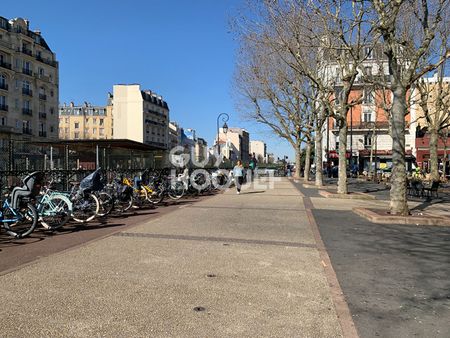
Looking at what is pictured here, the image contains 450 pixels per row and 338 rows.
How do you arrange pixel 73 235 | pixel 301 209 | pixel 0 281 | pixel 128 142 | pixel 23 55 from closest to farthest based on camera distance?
1. pixel 0 281
2. pixel 73 235
3. pixel 301 209
4. pixel 128 142
5. pixel 23 55

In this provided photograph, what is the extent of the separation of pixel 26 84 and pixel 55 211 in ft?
209

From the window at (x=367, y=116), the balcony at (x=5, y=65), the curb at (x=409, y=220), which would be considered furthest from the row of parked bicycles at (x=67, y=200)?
the balcony at (x=5, y=65)

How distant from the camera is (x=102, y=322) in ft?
12.2

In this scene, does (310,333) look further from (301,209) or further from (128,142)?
(128,142)

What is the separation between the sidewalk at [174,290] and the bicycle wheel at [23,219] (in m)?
1.43

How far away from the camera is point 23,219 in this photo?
308 inches

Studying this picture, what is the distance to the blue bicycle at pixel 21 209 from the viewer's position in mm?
7656

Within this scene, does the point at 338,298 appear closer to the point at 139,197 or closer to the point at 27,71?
the point at 139,197

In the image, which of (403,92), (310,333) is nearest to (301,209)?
(403,92)

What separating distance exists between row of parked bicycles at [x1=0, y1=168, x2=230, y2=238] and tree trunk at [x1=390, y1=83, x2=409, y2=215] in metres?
7.28

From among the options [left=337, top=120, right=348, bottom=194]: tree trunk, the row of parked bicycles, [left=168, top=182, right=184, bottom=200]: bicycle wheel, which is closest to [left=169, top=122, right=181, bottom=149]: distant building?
[left=337, top=120, right=348, bottom=194]: tree trunk

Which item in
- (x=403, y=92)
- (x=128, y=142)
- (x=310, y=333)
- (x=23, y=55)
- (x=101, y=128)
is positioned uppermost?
(x=23, y=55)

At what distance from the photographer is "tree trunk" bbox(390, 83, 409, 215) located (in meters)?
10.8

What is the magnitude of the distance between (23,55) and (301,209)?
63.9m
